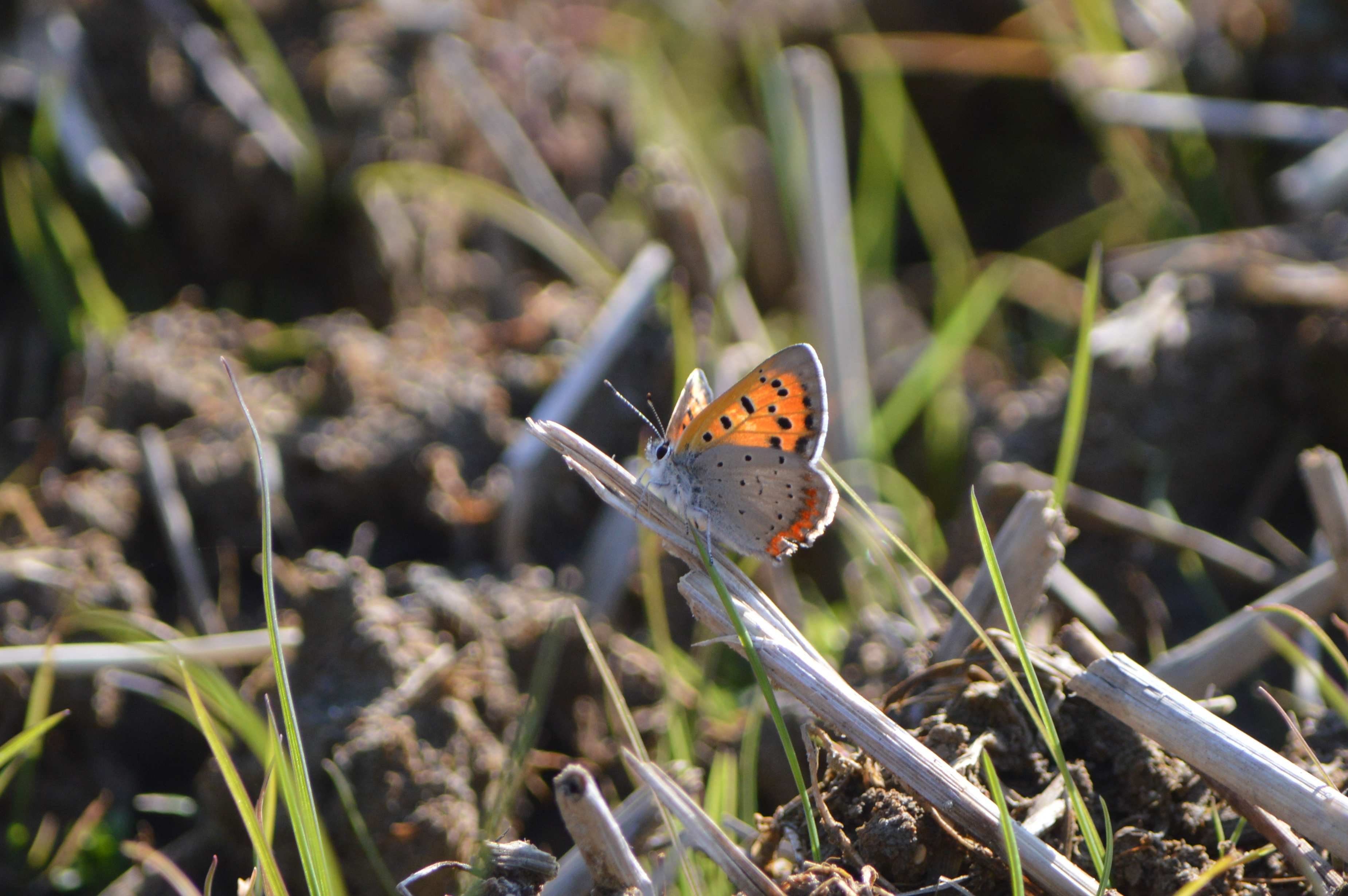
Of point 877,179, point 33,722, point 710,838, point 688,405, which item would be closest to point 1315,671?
point 710,838

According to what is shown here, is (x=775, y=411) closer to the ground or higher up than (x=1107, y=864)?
higher up

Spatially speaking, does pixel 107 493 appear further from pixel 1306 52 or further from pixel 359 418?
pixel 1306 52

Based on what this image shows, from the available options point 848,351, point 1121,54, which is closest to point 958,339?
point 848,351

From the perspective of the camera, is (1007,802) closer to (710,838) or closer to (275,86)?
A: (710,838)

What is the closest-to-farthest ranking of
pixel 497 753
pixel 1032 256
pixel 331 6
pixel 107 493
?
pixel 497 753
pixel 107 493
pixel 331 6
pixel 1032 256

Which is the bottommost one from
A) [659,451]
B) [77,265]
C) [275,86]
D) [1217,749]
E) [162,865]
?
[162,865]

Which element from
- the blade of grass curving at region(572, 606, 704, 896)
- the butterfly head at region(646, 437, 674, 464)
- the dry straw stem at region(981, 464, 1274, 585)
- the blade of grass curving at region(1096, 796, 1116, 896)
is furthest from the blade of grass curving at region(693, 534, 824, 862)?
the dry straw stem at region(981, 464, 1274, 585)
